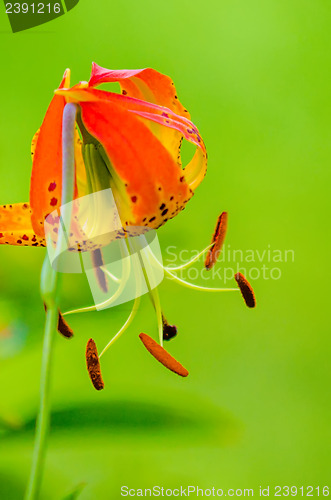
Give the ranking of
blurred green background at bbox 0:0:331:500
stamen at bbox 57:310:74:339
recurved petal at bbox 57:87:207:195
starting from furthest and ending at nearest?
1. blurred green background at bbox 0:0:331:500
2. stamen at bbox 57:310:74:339
3. recurved petal at bbox 57:87:207:195

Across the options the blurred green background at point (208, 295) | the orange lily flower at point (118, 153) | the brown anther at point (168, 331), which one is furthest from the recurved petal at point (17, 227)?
the blurred green background at point (208, 295)

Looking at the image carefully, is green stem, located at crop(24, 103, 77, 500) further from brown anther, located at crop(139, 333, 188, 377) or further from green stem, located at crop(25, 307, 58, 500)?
brown anther, located at crop(139, 333, 188, 377)

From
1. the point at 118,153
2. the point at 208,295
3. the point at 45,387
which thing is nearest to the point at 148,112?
the point at 118,153

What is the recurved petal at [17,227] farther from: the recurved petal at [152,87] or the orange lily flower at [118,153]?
the recurved petal at [152,87]

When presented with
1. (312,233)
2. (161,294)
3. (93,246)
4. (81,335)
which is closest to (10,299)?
(81,335)

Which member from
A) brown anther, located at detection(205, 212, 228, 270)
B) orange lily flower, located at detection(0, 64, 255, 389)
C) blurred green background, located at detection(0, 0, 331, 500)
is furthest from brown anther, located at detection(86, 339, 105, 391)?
blurred green background, located at detection(0, 0, 331, 500)

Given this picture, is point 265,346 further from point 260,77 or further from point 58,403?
point 260,77

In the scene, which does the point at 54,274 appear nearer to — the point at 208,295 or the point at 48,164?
the point at 48,164
